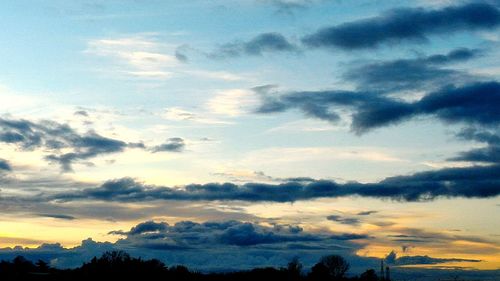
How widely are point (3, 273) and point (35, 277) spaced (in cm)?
940

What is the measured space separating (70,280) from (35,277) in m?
8.73

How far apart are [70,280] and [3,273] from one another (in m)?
16.4

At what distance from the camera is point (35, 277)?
629 feet

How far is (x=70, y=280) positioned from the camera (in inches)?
7712

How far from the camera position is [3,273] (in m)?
195
